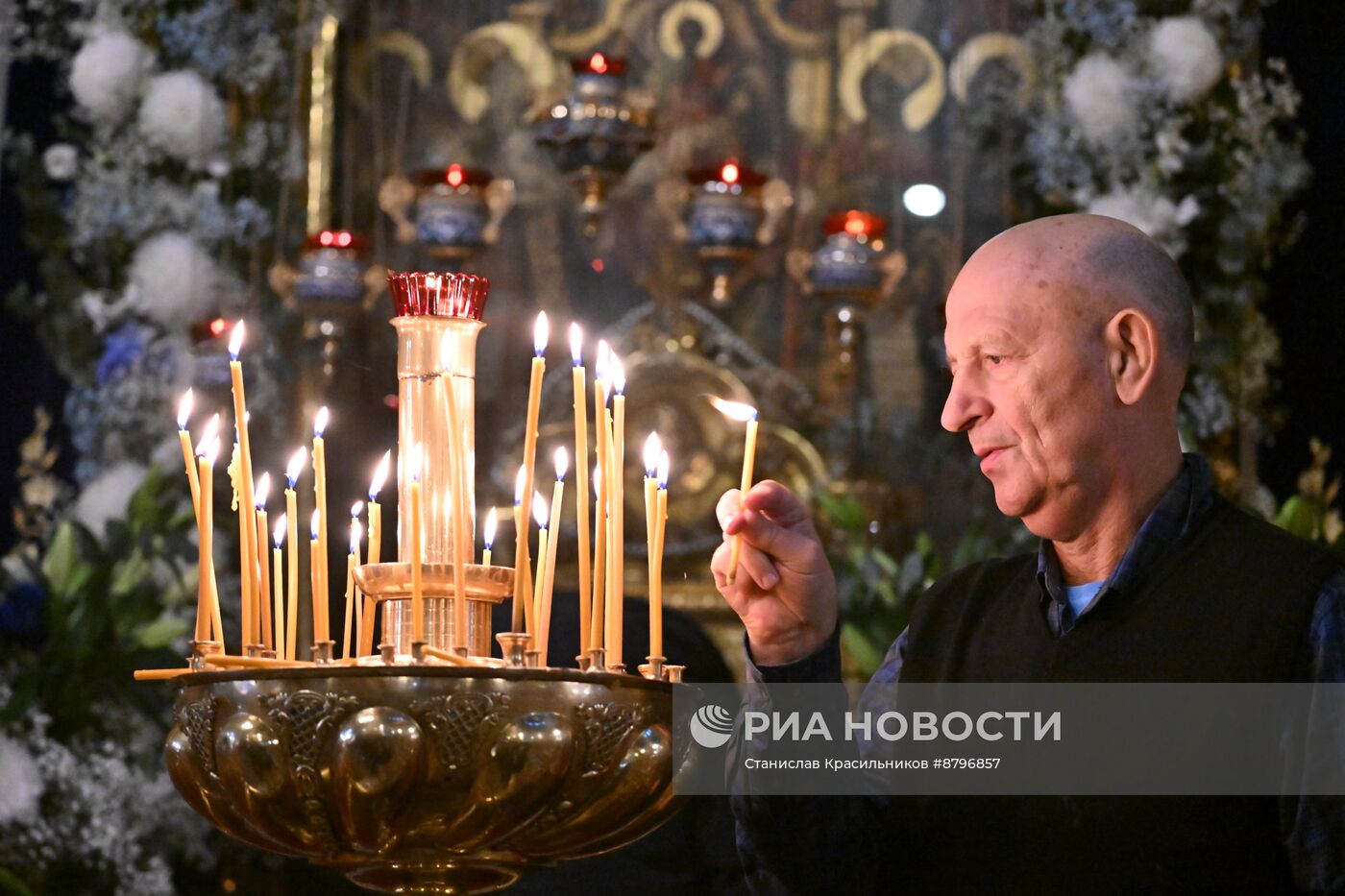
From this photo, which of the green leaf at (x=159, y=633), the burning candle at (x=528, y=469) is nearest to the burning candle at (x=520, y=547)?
the burning candle at (x=528, y=469)

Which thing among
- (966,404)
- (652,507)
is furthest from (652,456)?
(966,404)

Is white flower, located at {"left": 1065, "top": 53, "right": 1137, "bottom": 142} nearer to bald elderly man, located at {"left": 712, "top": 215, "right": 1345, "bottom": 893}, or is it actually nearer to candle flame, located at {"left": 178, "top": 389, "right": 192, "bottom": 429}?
bald elderly man, located at {"left": 712, "top": 215, "right": 1345, "bottom": 893}

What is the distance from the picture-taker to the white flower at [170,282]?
385 cm

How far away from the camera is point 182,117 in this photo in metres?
3.91

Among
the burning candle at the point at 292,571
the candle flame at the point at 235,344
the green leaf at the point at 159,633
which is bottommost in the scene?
the green leaf at the point at 159,633

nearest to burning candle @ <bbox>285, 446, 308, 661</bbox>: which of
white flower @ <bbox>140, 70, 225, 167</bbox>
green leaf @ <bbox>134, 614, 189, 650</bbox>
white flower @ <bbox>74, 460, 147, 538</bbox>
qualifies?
green leaf @ <bbox>134, 614, 189, 650</bbox>

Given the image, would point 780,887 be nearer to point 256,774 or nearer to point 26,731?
point 256,774

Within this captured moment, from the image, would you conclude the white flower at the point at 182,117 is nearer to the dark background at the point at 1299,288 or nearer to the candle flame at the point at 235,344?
the dark background at the point at 1299,288

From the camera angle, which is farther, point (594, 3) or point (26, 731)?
point (594, 3)

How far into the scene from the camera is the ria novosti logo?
1230mm

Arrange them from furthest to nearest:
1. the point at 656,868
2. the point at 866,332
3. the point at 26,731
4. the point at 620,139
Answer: the point at 866,332, the point at 620,139, the point at 26,731, the point at 656,868

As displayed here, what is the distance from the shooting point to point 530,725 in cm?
92

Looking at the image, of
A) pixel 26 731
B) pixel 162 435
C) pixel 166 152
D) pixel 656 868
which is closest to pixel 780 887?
pixel 656 868

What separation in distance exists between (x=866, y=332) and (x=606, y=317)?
0.58 m
